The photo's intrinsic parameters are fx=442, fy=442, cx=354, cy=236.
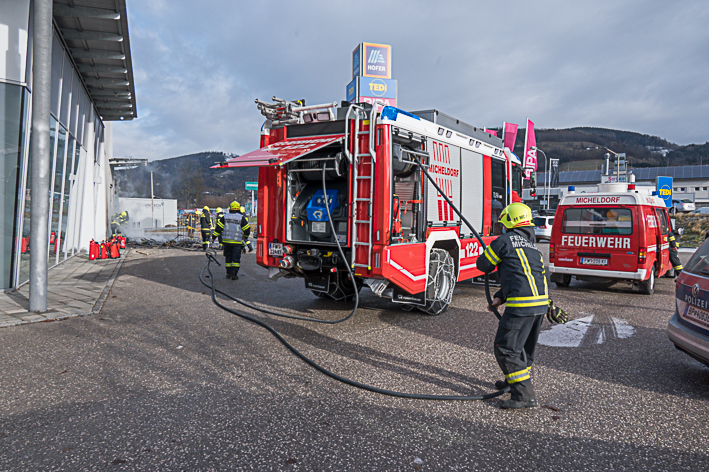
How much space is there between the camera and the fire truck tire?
31.4 feet

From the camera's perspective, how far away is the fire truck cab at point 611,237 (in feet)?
27.5

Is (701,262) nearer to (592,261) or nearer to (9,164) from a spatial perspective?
(592,261)

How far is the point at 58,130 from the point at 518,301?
12.2m

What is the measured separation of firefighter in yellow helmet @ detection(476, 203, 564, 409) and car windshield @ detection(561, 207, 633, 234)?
583 centimetres

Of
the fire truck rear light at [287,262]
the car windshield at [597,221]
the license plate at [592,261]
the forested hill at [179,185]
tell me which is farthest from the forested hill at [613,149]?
the fire truck rear light at [287,262]

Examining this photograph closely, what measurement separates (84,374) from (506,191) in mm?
7991

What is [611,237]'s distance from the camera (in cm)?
860

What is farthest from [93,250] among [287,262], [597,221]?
[597,221]

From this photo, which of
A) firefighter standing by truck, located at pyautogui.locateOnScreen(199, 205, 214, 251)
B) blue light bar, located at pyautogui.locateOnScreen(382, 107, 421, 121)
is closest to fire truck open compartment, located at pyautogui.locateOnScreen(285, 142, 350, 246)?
blue light bar, located at pyautogui.locateOnScreen(382, 107, 421, 121)

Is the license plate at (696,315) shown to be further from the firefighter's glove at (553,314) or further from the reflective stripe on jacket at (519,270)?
the reflective stripe on jacket at (519,270)

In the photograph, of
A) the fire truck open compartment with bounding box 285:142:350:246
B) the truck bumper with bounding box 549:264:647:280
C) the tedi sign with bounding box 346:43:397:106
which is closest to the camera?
the fire truck open compartment with bounding box 285:142:350:246

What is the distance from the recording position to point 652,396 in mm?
3893

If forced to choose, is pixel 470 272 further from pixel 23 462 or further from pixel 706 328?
pixel 23 462

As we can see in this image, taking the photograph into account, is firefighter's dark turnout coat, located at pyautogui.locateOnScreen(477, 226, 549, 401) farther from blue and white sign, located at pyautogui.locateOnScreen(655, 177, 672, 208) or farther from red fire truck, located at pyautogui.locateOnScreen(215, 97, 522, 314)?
blue and white sign, located at pyautogui.locateOnScreen(655, 177, 672, 208)
